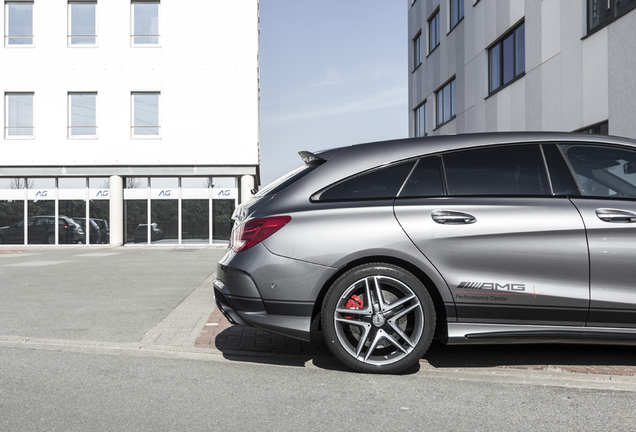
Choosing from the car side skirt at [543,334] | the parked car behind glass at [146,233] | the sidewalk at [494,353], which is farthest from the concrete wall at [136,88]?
the car side skirt at [543,334]

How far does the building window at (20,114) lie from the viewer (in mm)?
24062

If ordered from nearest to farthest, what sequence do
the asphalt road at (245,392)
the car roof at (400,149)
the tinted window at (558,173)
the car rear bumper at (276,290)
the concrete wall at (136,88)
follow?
the asphalt road at (245,392) < the car rear bumper at (276,290) < the tinted window at (558,173) < the car roof at (400,149) < the concrete wall at (136,88)

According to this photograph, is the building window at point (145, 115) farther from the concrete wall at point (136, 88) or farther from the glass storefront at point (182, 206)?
the glass storefront at point (182, 206)

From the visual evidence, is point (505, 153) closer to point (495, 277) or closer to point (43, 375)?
point (495, 277)

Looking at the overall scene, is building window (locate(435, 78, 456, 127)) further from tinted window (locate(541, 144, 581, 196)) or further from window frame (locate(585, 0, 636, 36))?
tinted window (locate(541, 144, 581, 196))

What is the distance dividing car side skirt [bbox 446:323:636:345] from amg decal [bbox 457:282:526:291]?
0.25 metres

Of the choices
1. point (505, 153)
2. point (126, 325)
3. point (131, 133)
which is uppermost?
point (131, 133)

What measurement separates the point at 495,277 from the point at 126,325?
3761 mm

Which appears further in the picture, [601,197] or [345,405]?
[601,197]

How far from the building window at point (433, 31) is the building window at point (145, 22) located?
37.1 ft

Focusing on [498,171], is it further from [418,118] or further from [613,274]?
[418,118]

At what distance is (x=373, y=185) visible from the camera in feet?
13.9

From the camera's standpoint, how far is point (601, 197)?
4.11 m

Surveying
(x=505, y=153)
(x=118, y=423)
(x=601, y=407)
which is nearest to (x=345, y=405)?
(x=118, y=423)
